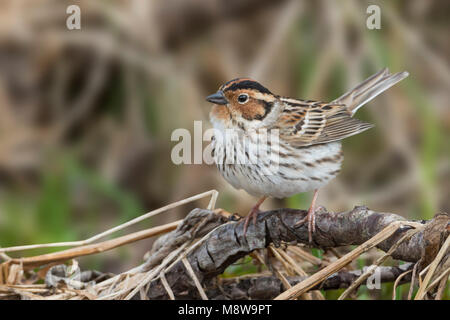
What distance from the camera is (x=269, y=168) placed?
9.16 ft

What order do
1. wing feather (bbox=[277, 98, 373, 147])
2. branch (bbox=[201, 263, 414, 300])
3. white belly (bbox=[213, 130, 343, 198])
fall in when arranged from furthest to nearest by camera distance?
wing feather (bbox=[277, 98, 373, 147]) < white belly (bbox=[213, 130, 343, 198]) < branch (bbox=[201, 263, 414, 300])

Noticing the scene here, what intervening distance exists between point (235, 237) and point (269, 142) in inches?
23.8

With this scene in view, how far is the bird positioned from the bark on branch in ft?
0.33

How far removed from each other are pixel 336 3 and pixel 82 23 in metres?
1.78

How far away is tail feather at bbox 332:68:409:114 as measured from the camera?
136 inches

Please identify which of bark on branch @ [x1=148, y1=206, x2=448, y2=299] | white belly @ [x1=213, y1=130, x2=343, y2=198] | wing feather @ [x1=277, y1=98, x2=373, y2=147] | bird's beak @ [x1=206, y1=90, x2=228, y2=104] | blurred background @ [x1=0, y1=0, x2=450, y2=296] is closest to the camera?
bark on branch @ [x1=148, y1=206, x2=448, y2=299]

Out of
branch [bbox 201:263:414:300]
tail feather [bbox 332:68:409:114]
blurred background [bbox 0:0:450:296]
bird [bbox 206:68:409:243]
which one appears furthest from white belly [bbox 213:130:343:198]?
blurred background [bbox 0:0:450:296]

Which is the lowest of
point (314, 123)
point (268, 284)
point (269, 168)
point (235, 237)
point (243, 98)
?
point (268, 284)

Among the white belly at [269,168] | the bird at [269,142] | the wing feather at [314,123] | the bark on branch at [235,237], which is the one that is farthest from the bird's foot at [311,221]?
the wing feather at [314,123]

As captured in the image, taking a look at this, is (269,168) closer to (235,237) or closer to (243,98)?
(243,98)

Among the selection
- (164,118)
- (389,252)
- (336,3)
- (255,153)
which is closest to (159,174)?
(164,118)

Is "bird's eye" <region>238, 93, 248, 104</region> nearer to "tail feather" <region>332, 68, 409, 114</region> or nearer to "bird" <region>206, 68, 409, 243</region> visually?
"bird" <region>206, 68, 409, 243</region>

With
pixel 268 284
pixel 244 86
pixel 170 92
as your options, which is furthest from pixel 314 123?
pixel 170 92

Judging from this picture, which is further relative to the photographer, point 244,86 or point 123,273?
point 244,86
